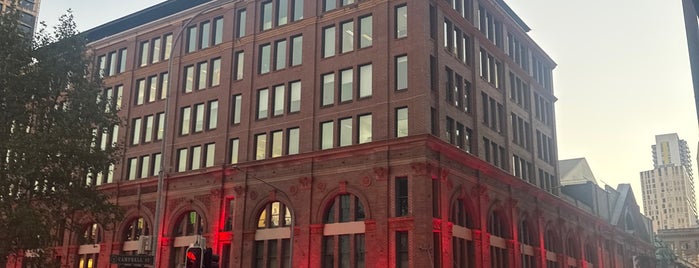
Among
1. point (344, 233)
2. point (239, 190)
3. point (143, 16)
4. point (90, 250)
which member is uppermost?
point (143, 16)

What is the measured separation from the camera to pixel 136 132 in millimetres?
56688

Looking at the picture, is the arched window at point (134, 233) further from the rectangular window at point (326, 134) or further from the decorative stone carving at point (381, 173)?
the decorative stone carving at point (381, 173)

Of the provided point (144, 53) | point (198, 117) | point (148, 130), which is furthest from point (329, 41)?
point (144, 53)

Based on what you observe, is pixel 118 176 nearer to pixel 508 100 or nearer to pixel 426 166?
pixel 426 166

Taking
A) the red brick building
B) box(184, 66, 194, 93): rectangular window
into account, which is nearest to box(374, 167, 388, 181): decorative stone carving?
the red brick building

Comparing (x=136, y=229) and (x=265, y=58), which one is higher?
(x=265, y=58)

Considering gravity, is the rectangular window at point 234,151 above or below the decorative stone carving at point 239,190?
above

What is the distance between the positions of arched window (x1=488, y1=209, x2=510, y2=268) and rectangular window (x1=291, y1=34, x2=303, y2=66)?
18027mm

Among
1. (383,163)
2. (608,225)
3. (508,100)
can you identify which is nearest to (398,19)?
(383,163)

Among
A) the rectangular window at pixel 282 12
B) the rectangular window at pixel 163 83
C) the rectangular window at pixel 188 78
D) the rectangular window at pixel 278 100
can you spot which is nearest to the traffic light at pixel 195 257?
the rectangular window at pixel 278 100

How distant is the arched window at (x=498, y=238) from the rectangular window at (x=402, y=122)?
429 inches

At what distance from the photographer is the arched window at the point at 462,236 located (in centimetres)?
4194

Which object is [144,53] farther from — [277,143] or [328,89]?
[328,89]

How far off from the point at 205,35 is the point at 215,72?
156 inches
